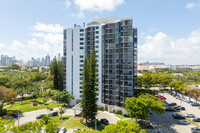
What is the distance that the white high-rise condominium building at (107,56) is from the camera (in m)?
43.9

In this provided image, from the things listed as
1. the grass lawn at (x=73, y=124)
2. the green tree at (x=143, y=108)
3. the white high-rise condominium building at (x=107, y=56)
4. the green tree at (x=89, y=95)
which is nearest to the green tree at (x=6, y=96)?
the white high-rise condominium building at (x=107, y=56)

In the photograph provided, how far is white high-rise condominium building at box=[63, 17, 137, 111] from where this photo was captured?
43938 mm

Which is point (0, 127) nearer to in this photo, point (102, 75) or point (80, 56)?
point (102, 75)

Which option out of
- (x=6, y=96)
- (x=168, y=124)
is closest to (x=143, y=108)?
(x=168, y=124)

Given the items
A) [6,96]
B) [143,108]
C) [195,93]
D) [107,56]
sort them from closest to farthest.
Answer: [143,108] < [6,96] < [107,56] < [195,93]

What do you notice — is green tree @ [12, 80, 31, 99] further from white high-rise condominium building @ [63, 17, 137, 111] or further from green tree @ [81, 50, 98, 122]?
green tree @ [81, 50, 98, 122]

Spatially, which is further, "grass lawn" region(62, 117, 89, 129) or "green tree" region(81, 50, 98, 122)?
"green tree" region(81, 50, 98, 122)

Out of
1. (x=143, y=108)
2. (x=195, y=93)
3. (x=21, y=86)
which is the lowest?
(x=195, y=93)

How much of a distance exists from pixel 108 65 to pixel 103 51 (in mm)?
6253

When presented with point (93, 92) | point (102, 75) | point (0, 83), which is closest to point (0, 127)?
point (93, 92)

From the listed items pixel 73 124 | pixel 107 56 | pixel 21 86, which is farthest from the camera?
pixel 21 86

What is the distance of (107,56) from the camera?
48.2 m

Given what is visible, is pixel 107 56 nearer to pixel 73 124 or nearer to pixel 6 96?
pixel 73 124

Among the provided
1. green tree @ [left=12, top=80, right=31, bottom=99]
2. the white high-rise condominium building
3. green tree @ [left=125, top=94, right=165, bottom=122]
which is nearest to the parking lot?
green tree @ [left=125, top=94, right=165, bottom=122]
